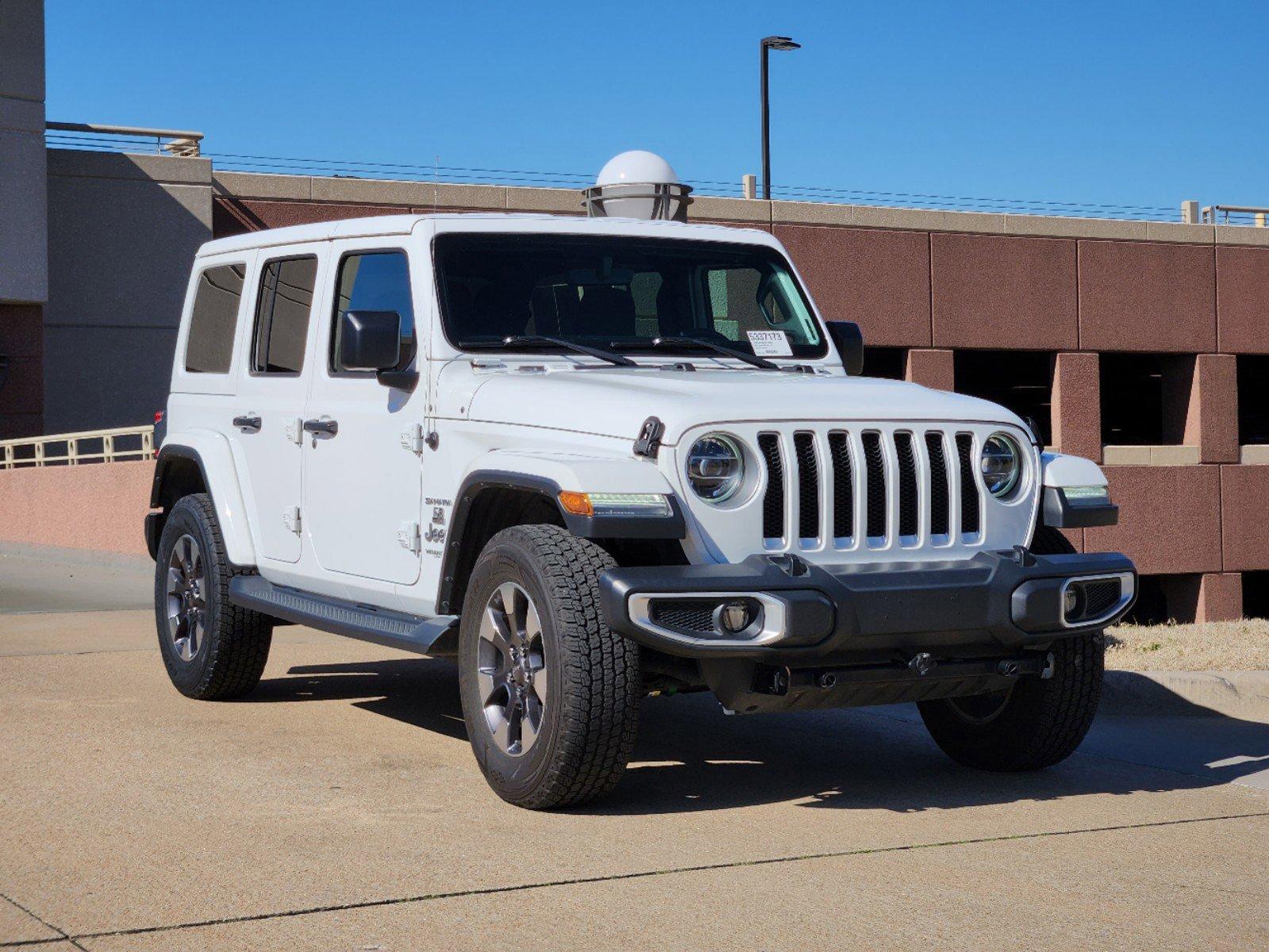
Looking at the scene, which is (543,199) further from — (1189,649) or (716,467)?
(716,467)

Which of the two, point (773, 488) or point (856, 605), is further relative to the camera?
point (773, 488)

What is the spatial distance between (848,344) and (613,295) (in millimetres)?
1141

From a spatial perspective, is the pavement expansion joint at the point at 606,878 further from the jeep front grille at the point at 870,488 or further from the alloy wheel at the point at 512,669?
the jeep front grille at the point at 870,488

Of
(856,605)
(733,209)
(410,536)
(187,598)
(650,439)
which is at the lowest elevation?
(187,598)

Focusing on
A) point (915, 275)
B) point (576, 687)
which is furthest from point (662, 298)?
point (915, 275)

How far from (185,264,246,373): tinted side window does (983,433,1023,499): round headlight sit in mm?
3815

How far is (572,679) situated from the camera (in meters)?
5.17

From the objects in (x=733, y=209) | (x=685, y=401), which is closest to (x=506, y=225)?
(x=685, y=401)

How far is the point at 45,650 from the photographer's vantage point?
9.89m

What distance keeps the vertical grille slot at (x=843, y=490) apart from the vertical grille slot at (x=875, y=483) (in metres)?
0.07

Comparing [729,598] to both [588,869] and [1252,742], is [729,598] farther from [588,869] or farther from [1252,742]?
[1252,742]

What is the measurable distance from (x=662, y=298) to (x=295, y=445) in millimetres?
1738

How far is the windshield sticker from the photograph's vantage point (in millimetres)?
6887

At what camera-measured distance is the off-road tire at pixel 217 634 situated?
7.57 meters
